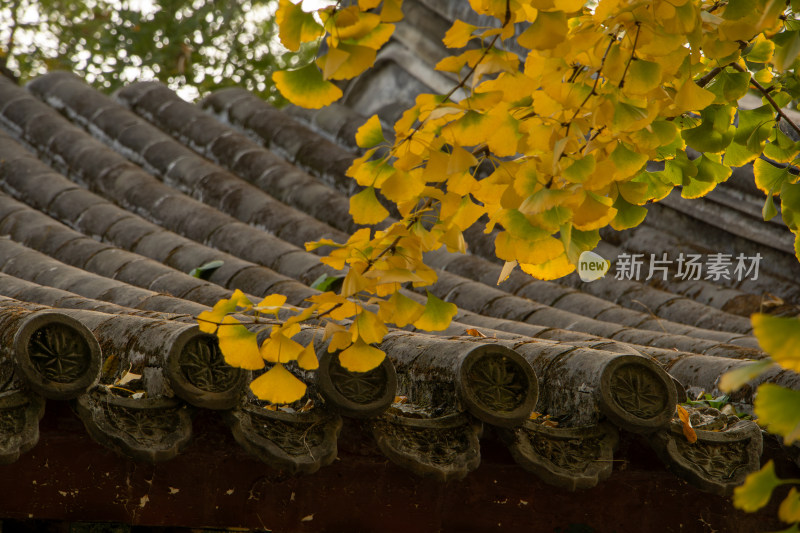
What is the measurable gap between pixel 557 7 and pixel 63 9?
624 inches

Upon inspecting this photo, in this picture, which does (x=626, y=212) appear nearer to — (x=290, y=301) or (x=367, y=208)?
(x=367, y=208)

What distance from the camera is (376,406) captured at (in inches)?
73.5

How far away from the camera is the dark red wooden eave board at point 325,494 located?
1.91m

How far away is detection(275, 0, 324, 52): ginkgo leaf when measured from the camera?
1495mm

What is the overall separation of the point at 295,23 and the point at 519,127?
0.43 meters

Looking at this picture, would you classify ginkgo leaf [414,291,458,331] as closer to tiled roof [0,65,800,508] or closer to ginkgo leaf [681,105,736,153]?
tiled roof [0,65,800,508]

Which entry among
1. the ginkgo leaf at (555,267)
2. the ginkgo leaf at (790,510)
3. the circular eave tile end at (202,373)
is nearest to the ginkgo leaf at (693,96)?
the ginkgo leaf at (555,267)

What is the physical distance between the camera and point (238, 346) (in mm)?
1679

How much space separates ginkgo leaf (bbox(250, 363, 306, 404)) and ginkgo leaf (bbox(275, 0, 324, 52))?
23.9 inches

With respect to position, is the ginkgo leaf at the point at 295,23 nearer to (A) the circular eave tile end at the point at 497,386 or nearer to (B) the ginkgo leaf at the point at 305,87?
(B) the ginkgo leaf at the point at 305,87

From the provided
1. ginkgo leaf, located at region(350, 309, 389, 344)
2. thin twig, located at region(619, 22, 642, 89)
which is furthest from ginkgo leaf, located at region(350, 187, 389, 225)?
thin twig, located at region(619, 22, 642, 89)

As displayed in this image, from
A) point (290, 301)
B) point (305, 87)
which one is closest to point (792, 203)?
point (305, 87)

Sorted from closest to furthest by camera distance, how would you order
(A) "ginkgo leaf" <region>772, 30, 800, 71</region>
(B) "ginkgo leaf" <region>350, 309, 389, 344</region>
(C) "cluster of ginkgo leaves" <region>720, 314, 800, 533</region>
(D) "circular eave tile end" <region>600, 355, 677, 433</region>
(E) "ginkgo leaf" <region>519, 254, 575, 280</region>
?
1. (C) "cluster of ginkgo leaves" <region>720, 314, 800, 533</region>
2. (A) "ginkgo leaf" <region>772, 30, 800, 71</region>
3. (B) "ginkgo leaf" <region>350, 309, 389, 344</region>
4. (E) "ginkgo leaf" <region>519, 254, 575, 280</region>
5. (D) "circular eave tile end" <region>600, 355, 677, 433</region>

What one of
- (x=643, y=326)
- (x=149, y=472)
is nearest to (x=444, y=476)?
(x=149, y=472)
